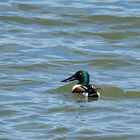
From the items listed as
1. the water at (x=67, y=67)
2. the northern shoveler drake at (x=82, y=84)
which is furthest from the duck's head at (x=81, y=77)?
the water at (x=67, y=67)

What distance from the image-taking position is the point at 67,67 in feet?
59.2

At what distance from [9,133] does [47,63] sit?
4745 mm

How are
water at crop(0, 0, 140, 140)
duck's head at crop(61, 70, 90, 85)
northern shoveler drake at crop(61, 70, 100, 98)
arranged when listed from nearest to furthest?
water at crop(0, 0, 140, 140) → northern shoveler drake at crop(61, 70, 100, 98) → duck's head at crop(61, 70, 90, 85)

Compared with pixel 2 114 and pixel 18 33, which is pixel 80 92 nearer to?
pixel 2 114

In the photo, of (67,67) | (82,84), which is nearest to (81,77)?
(82,84)

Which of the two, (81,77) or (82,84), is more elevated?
(81,77)

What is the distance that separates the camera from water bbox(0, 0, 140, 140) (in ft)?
46.2

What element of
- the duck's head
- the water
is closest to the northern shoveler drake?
the duck's head

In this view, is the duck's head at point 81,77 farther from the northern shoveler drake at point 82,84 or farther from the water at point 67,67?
the water at point 67,67

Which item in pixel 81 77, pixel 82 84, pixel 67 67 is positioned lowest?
pixel 82 84

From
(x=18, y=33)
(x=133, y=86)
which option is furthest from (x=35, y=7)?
(x=133, y=86)

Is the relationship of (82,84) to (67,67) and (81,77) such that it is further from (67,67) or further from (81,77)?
(67,67)

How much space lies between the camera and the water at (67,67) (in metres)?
14.1

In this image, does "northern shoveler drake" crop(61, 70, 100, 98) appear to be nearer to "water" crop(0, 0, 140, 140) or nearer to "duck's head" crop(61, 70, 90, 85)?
"duck's head" crop(61, 70, 90, 85)
